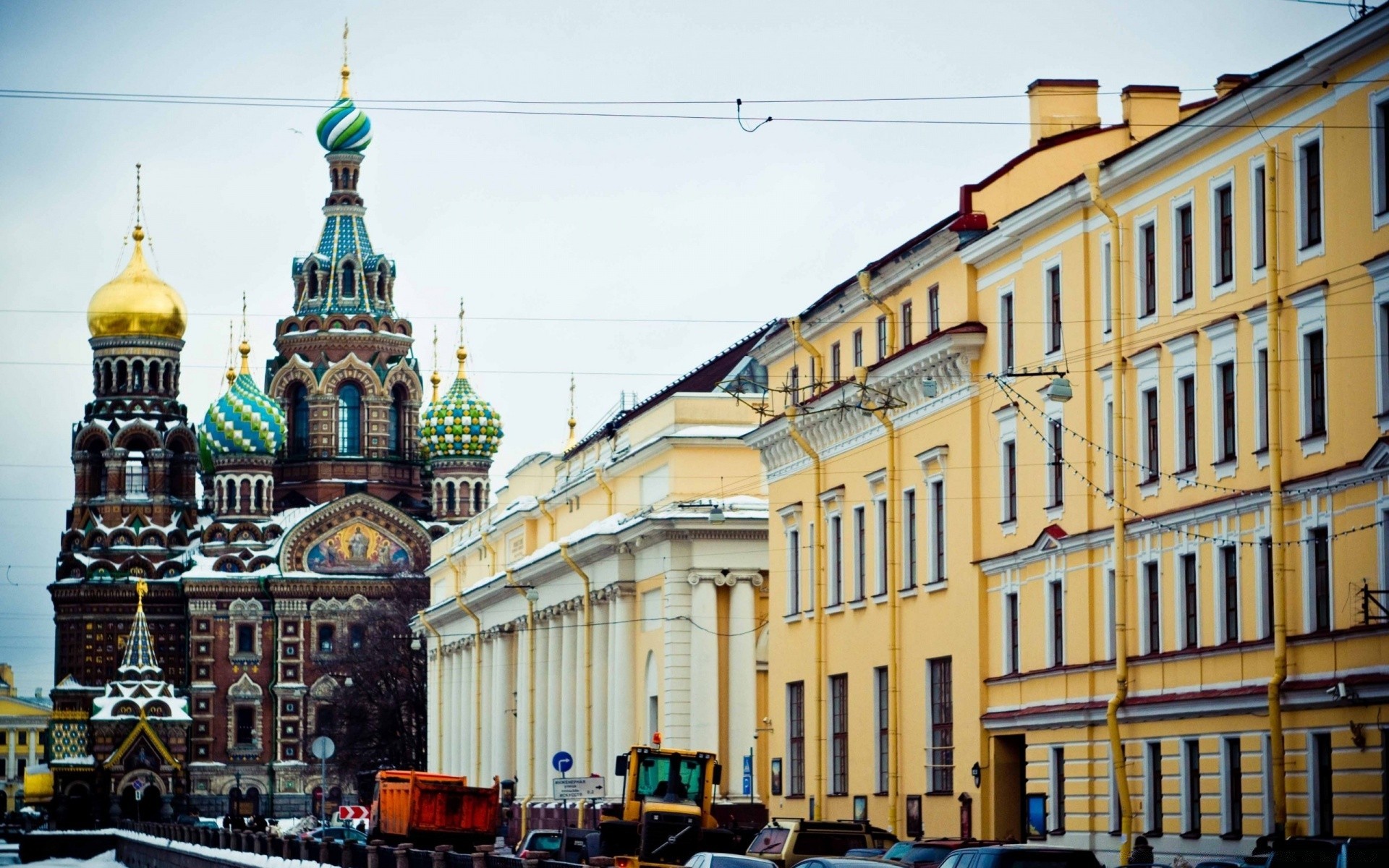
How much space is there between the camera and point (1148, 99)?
40594mm

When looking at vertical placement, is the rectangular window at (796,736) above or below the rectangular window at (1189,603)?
below

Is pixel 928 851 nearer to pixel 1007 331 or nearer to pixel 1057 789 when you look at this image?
pixel 1057 789

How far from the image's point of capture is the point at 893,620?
4450cm

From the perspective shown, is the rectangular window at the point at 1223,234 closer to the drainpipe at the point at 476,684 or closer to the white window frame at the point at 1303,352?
Result: the white window frame at the point at 1303,352

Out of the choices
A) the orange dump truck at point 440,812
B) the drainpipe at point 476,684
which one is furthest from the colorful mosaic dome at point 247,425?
the orange dump truck at point 440,812

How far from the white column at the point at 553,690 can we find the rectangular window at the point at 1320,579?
43.1 m

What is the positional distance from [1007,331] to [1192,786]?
9.23m

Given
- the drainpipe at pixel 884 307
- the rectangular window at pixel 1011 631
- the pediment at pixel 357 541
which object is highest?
the pediment at pixel 357 541

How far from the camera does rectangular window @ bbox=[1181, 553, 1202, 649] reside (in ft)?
112

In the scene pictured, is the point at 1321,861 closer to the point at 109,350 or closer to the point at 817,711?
the point at 817,711

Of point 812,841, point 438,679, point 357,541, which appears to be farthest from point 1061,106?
point 357,541

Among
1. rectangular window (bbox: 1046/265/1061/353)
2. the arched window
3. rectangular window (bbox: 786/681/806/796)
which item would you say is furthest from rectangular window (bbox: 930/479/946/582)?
the arched window

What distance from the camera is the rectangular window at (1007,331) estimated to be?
40.0 meters

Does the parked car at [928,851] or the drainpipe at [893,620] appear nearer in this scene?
the parked car at [928,851]
